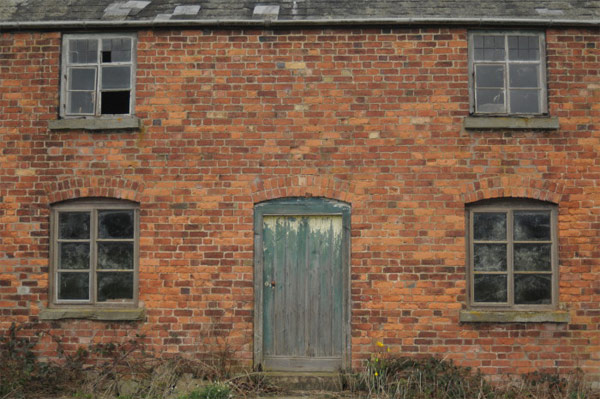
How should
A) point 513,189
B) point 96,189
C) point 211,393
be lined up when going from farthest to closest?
1. point 96,189
2. point 513,189
3. point 211,393

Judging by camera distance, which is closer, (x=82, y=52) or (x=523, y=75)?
(x=523, y=75)

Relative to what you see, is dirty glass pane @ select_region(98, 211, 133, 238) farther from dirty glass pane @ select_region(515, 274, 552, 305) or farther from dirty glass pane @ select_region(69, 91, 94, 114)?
dirty glass pane @ select_region(515, 274, 552, 305)

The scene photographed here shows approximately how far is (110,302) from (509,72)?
6.50 m

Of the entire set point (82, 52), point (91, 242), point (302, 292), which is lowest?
point (302, 292)

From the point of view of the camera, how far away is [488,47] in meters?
8.10

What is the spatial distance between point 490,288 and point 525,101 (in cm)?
268

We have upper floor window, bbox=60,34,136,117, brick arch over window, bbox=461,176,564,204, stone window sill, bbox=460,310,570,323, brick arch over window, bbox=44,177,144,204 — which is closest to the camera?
stone window sill, bbox=460,310,570,323

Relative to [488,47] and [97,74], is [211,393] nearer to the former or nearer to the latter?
[97,74]

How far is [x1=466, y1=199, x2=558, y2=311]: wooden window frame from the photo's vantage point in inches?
308

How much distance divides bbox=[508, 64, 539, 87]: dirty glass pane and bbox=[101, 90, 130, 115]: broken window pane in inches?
216

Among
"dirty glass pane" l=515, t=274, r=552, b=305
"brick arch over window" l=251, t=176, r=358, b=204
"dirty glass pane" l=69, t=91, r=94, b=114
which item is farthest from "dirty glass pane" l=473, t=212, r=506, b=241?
"dirty glass pane" l=69, t=91, r=94, b=114

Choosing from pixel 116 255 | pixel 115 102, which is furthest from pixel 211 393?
pixel 115 102

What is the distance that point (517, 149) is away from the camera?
788 centimetres

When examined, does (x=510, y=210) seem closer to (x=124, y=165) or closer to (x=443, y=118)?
(x=443, y=118)
